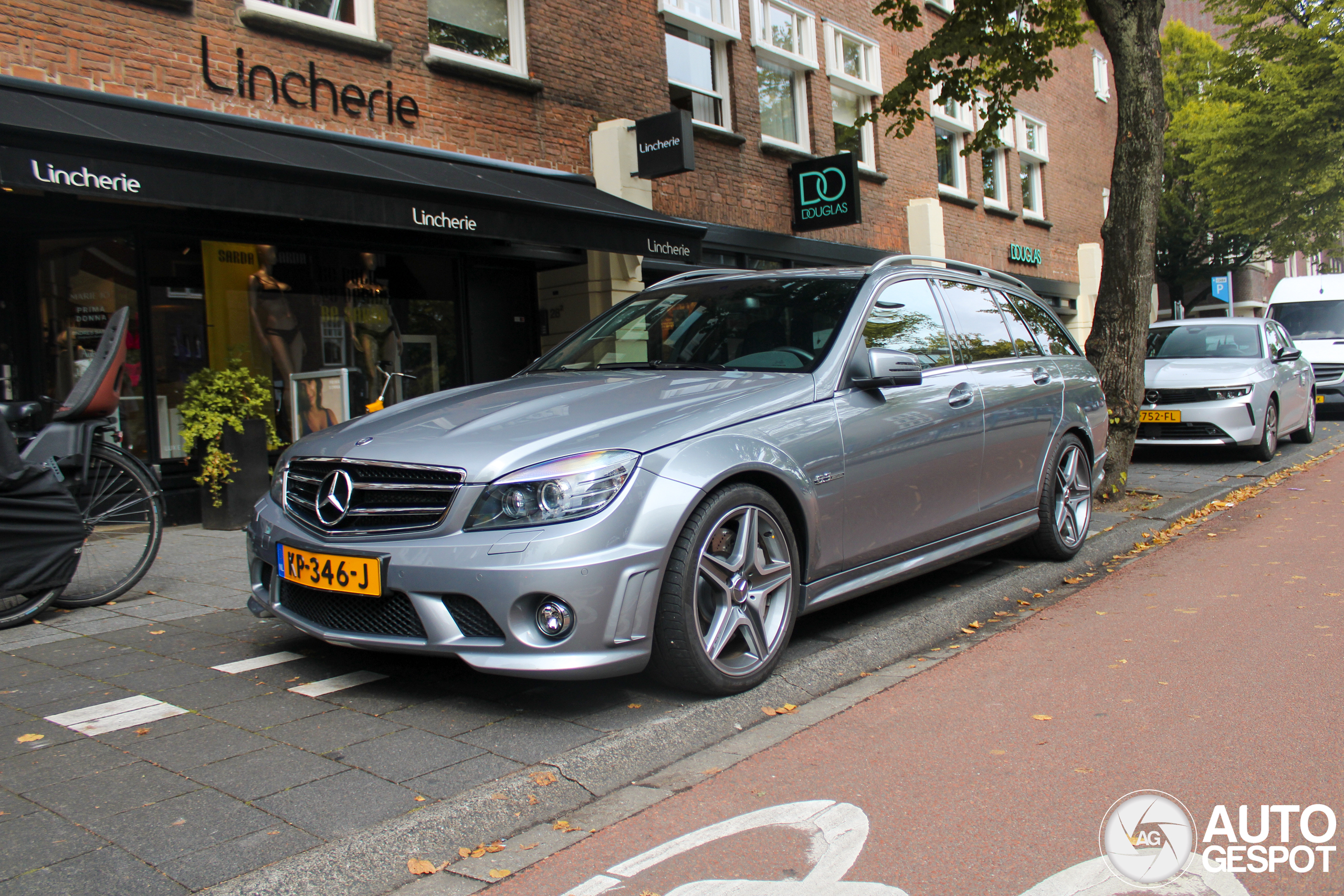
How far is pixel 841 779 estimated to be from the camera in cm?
316

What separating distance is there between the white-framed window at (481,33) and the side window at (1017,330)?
697 centimetres

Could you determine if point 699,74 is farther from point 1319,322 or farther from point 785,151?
point 1319,322

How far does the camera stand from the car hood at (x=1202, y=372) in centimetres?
1134

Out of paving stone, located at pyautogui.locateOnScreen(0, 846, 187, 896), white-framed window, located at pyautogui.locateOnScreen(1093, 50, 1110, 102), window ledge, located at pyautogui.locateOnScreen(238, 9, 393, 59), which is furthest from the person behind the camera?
white-framed window, located at pyautogui.locateOnScreen(1093, 50, 1110, 102)

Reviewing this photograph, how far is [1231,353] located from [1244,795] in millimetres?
10661

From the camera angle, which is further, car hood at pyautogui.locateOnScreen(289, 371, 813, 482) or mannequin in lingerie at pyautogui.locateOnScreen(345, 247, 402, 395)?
mannequin in lingerie at pyautogui.locateOnScreen(345, 247, 402, 395)

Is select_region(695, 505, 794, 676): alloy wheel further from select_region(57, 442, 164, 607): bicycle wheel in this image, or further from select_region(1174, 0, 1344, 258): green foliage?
select_region(1174, 0, 1344, 258): green foliage

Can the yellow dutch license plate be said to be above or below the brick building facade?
below

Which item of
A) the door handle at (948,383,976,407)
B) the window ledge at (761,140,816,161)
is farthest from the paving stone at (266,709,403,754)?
the window ledge at (761,140,816,161)

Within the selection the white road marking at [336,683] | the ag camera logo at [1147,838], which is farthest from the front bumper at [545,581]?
the ag camera logo at [1147,838]

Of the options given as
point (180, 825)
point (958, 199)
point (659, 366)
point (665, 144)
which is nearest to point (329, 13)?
point (665, 144)

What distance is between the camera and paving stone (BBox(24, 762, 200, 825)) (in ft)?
9.24

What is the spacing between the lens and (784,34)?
1619 cm

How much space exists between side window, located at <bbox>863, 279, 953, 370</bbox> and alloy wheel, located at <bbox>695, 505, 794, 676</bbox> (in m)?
1.22
